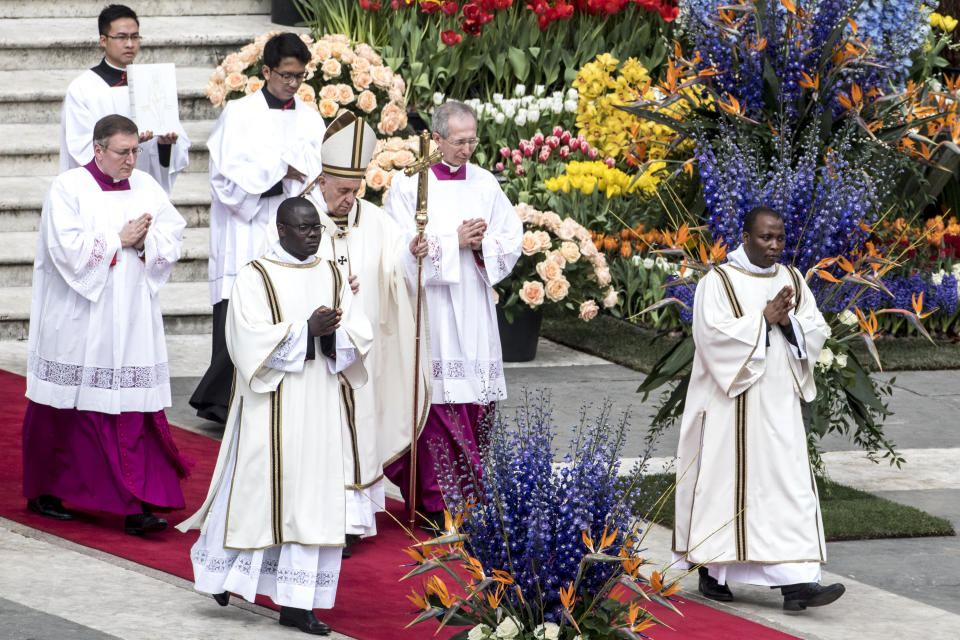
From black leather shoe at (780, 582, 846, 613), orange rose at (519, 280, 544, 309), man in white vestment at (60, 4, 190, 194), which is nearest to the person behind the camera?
black leather shoe at (780, 582, 846, 613)

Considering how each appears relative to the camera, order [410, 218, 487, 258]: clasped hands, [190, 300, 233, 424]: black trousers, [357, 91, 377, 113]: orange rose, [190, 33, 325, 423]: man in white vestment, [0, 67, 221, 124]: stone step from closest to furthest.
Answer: [410, 218, 487, 258]: clasped hands
[190, 33, 325, 423]: man in white vestment
[190, 300, 233, 424]: black trousers
[357, 91, 377, 113]: orange rose
[0, 67, 221, 124]: stone step

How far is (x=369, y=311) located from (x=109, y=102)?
2.05 m

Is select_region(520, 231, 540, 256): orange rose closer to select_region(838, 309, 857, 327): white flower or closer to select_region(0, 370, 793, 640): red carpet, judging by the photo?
select_region(0, 370, 793, 640): red carpet

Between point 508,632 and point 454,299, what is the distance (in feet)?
8.95

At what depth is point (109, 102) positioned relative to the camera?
9070 mm

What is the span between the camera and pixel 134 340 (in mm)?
7863

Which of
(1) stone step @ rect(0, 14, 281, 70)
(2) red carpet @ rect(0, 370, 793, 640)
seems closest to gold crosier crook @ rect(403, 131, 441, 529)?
(2) red carpet @ rect(0, 370, 793, 640)

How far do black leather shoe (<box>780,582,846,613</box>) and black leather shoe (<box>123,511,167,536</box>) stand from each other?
106 inches

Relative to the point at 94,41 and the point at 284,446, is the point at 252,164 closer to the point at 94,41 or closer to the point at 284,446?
the point at 284,446

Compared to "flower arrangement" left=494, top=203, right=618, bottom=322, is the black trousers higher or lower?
lower

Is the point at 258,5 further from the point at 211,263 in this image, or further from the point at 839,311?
the point at 839,311

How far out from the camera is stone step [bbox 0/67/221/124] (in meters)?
13.6

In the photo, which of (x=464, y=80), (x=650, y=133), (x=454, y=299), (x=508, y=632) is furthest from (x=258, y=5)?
(x=508, y=632)

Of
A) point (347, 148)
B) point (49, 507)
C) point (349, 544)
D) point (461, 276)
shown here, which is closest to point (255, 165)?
point (461, 276)
